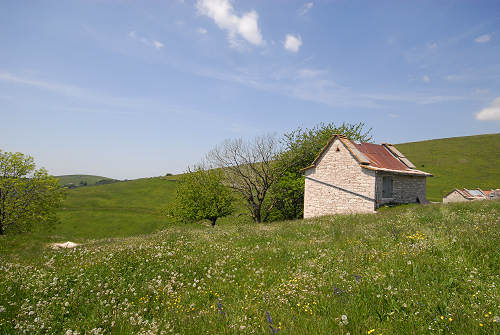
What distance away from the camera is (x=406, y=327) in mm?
4203

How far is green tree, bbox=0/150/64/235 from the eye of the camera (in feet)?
93.1

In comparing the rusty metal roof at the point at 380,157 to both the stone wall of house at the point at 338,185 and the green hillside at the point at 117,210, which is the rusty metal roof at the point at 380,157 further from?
the green hillside at the point at 117,210

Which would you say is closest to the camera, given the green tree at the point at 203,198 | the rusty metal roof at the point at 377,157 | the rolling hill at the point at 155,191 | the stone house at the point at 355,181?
the stone house at the point at 355,181

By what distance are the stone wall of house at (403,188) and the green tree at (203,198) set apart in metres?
19.3

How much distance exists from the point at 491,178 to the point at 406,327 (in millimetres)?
101024

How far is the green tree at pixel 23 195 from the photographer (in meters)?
28.4

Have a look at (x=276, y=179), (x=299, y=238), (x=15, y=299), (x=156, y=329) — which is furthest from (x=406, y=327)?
(x=276, y=179)

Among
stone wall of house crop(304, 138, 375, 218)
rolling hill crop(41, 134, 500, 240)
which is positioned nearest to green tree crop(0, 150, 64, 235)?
rolling hill crop(41, 134, 500, 240)

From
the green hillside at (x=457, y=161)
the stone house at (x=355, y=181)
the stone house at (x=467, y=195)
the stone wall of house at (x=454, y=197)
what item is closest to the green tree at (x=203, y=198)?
the stone house at (x=355, y=181)

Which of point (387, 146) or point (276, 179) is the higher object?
point (387, 146)

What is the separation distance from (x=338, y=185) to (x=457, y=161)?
93.4m

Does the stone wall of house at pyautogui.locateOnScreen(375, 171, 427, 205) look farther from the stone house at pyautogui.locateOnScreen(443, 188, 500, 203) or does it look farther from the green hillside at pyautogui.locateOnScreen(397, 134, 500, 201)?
the green hillside at pyautogui.locateOnScreen(397, 134, 500, 201)

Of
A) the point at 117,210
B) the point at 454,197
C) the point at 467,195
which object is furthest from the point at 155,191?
the point at 467,195

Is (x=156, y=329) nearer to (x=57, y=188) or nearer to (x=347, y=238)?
(x=347, y=238)
